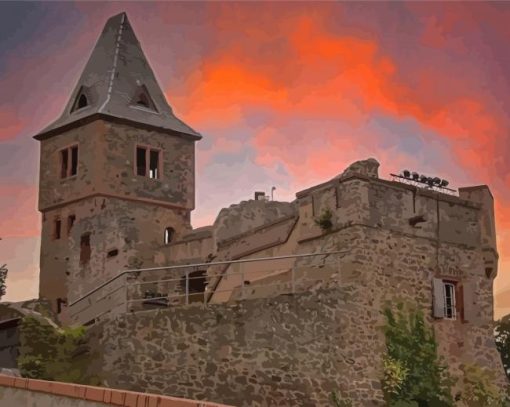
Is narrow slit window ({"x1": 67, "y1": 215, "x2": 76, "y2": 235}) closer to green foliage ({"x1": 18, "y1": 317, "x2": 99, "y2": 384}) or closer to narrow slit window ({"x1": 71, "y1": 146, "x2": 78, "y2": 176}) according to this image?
narrow slit window ({"x1": 71, "y1": 146, "x2": 78, "y2": 176})

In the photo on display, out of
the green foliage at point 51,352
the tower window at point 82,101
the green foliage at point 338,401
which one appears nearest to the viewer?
the green foliage at point 338,401

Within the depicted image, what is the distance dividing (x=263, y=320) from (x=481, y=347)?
23.6ft

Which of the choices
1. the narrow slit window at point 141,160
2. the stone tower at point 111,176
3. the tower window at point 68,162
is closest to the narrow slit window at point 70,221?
the stone tower at point 111,176

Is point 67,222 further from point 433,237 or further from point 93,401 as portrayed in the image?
point 93,401

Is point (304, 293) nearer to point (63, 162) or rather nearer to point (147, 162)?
point (147, 162)

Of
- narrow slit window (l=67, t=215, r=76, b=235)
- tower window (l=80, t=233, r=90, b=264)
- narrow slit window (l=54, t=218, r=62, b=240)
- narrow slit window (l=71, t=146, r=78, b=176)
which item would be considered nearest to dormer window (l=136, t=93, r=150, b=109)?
narrow slit window (l=71, t=146, r=78, b=176)

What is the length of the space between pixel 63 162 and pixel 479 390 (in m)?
21.6

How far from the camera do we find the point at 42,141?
42000 millimetres

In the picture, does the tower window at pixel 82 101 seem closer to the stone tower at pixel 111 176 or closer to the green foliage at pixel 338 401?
the stone tower at pixel 111 176

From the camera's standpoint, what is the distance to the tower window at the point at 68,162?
1582 inches

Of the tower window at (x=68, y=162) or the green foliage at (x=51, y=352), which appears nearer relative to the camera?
the green foliage at (x=51, y=352)

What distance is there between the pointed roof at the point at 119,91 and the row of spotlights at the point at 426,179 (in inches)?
619

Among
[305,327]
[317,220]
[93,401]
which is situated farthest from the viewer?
[317,220]

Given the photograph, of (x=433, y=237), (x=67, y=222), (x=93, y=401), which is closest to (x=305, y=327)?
(x=433, y=237)
